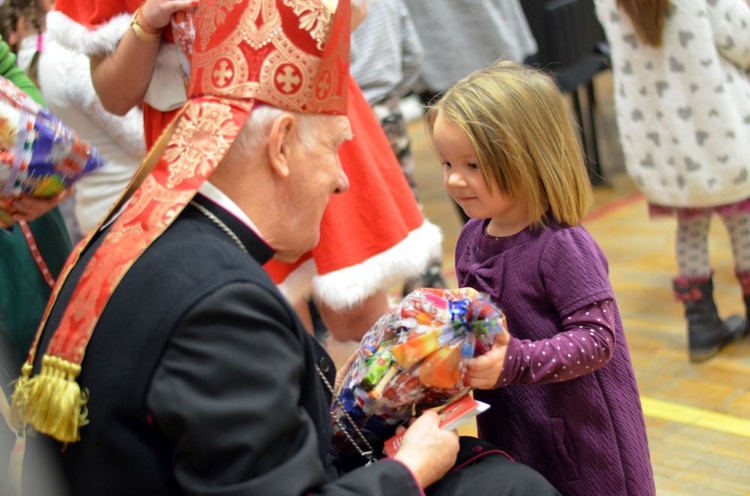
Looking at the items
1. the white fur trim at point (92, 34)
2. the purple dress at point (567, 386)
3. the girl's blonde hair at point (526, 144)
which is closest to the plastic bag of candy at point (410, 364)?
the purple dress at point (567, 386)

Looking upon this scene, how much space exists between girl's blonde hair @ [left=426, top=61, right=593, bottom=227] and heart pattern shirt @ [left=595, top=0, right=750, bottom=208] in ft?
4.66

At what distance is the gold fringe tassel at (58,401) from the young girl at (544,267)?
0.73 metres

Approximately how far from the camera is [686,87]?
9.96ft

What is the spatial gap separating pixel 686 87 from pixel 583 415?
1.68m

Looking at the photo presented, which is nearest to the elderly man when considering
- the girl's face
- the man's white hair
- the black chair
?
the man's white hair

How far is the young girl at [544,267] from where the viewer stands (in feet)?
5.51

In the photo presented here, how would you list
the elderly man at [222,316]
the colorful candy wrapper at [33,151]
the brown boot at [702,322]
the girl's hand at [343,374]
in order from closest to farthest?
the elderly man at [222,316]
the colorful candy wrapper at [33,151]
the girl's hand at [343,374]
the brown boot at [702,322]

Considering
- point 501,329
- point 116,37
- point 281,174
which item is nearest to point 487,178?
point 501,329

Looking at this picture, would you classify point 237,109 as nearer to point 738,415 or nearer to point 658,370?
point 738,415

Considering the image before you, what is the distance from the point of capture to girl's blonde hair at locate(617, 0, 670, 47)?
2.94 meters

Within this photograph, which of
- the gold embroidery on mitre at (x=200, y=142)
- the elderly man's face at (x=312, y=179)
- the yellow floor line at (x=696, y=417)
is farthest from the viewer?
the yellow floor line at (x=696, y=417)

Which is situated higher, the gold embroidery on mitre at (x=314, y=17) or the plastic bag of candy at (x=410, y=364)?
the gold embroidery on mitre at (x=314, y=17)

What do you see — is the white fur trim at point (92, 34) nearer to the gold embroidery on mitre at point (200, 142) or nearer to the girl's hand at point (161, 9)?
the girl's hand at point (161, 9)

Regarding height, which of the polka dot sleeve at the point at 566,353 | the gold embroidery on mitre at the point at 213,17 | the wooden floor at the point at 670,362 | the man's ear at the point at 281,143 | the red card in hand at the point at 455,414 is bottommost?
the wooden floor at the point at 670,362
